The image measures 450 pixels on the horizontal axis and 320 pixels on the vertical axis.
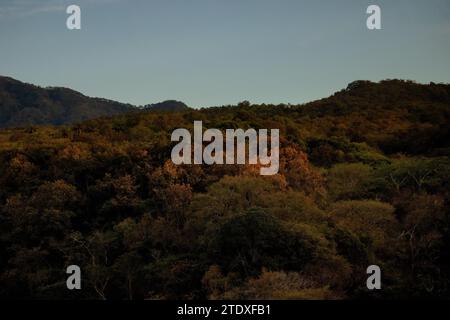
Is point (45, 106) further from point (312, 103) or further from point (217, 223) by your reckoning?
point (217, 223)

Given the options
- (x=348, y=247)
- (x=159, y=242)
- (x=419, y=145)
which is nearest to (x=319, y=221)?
(x=348, y=247)

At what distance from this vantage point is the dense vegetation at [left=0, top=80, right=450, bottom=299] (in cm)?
2670

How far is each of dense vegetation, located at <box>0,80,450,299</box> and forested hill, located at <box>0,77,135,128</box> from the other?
12017 cm

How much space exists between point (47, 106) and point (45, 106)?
0.57 m

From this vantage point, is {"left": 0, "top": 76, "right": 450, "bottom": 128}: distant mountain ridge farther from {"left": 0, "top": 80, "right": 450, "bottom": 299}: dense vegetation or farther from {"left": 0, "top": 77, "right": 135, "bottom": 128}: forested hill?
{"left": 0, "top": 80, "right": 450, "bottom": 299}: dense vegetation

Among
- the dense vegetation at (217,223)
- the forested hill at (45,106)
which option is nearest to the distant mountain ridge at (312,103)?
the forested hill at (45,106)

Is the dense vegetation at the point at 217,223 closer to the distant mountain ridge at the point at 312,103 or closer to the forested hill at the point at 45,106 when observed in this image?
the distant mountain ridge at the point at 312,103

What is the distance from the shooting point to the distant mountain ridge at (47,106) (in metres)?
169

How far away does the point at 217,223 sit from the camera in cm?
3075

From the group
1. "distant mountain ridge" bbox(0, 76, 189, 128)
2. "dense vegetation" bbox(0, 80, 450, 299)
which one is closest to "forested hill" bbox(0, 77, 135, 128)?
"distant mountain ridge" bbox(0, 76, 189, 128)

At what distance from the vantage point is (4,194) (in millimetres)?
43000
